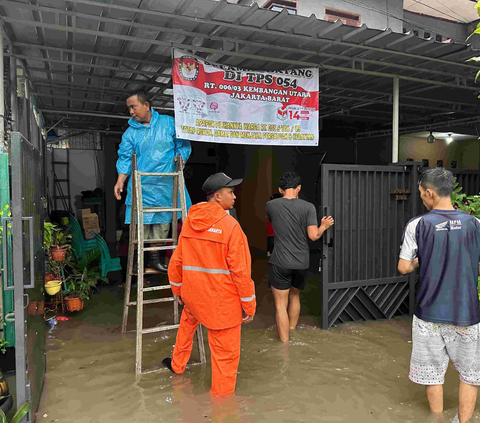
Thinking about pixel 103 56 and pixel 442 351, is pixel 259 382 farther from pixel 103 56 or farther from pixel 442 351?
pixel 103 56

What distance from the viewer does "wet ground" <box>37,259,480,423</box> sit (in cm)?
310

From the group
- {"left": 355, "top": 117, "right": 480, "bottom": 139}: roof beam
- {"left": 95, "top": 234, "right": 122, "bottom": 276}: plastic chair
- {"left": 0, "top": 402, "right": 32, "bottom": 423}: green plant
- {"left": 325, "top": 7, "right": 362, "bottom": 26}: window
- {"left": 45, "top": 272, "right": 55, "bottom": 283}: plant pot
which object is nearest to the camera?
Result: {"left": 0, "top": 402, "right": 32, "bottom": 423}: green plant

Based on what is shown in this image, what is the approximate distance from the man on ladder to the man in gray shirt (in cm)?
131

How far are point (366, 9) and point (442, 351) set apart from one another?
14385 mm

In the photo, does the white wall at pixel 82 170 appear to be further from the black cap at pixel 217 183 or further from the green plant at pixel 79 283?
the black cap at pixel 217 183

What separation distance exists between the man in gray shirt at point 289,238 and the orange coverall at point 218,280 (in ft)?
4.38

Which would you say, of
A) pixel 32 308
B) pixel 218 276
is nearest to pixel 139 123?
pixel 218 276

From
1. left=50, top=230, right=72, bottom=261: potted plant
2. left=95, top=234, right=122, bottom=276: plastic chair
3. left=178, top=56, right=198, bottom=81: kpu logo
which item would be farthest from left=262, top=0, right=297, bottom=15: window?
left=50, top=230, right=72, bottom=261: potted plant

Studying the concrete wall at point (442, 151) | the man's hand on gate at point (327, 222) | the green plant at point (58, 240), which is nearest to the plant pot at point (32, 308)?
the green plant at point (58, 240)

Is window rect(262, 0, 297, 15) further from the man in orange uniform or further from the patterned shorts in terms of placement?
the patterned shorts

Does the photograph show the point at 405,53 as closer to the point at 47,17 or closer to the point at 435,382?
the point at 435,382

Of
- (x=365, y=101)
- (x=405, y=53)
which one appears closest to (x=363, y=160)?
(x=365, y=101)

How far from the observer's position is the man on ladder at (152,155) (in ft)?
15.1

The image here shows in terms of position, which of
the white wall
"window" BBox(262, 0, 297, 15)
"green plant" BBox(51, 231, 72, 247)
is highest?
"window" BBox(262, 0, 297, 15)
